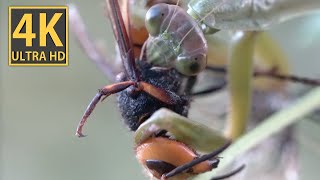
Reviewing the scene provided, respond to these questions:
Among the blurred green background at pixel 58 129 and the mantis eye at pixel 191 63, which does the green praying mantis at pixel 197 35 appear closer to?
the mantis eye at pixel 191 63

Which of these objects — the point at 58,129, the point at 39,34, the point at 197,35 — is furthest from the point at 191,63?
the point at 58,129

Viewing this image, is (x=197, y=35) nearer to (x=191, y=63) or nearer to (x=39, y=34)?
(x=191, y=63)

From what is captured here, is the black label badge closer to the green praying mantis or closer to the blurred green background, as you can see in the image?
the green praying mantis

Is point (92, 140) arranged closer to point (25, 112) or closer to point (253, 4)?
point (25, 112)

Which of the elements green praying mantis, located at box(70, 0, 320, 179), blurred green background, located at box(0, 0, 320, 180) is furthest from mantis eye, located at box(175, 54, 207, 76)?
blurred green background, located at box(0, 0, 320, 180)

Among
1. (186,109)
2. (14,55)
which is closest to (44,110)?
(14,55)

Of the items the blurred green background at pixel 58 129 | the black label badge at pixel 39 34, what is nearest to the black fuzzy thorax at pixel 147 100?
the black label badge at pixel 39 34
